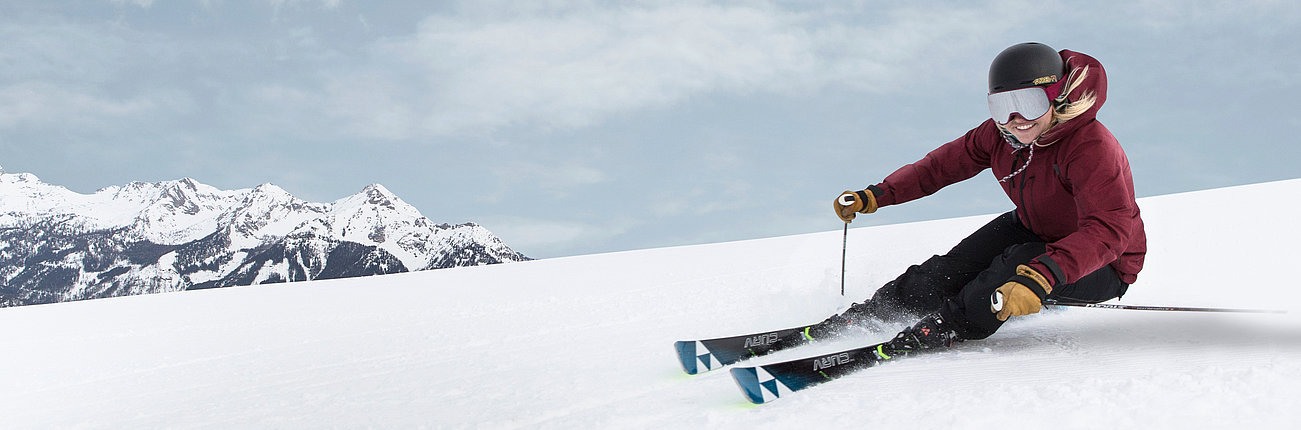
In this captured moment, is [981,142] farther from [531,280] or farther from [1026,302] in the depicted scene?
[531,280]

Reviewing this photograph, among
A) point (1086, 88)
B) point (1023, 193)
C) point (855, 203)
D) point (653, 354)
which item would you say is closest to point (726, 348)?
point (653, 354)

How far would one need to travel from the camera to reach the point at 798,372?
7.95 ft

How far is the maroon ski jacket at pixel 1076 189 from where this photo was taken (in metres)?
2.54

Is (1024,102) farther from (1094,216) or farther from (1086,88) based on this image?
(1094,216)

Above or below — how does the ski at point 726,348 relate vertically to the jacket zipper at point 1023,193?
below

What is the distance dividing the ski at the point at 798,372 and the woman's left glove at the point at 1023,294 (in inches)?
16.3

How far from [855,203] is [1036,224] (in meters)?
0.79

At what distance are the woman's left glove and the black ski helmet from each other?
2.24ft

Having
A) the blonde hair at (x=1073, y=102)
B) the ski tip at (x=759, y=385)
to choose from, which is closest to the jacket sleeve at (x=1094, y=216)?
the blonde hair at (x=1073, y=102)

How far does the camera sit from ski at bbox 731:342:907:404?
2.27 m

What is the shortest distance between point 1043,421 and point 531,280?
658 centimetres

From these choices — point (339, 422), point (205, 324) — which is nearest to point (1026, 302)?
point (339, 422)

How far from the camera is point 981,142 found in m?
3.30

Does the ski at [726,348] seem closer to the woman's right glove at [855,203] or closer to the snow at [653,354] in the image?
the snow at [653,354]
